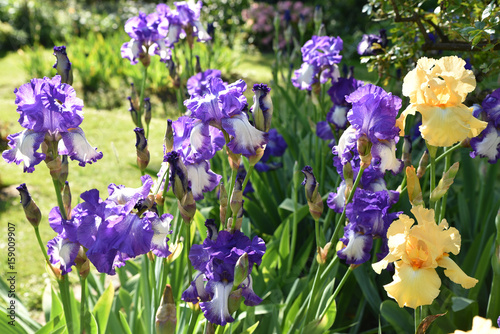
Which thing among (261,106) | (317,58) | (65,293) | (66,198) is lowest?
(65,293)

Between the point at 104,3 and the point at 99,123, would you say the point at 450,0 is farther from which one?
the point at 104,3

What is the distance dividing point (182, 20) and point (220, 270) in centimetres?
162

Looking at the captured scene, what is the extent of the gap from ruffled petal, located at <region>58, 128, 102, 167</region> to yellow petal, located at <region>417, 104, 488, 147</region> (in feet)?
2.93

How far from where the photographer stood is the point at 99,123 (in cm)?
539

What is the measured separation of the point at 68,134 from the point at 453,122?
1.00 meters

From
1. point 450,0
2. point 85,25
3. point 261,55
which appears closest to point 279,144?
point 450,0

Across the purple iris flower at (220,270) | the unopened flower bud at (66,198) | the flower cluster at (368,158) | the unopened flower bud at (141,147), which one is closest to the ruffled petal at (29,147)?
the unopened flower bud at (66,198)

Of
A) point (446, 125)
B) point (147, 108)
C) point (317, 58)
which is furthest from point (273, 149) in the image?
point (446, 125)

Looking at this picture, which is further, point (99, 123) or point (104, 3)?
point (104, 3)

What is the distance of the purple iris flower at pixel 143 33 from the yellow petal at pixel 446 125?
142cm

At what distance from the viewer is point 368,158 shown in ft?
4.34

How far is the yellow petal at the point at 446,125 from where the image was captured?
1.18 m

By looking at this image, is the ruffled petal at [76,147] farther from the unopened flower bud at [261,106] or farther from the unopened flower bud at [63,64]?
the unopened flower bud at [261,106]

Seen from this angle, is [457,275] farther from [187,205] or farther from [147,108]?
[147,108]
